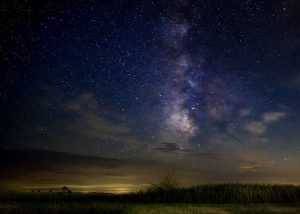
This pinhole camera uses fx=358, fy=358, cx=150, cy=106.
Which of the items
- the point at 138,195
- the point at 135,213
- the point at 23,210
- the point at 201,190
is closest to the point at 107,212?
the point at 135,213

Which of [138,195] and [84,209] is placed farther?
[138,195]

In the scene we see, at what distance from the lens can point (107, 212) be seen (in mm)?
28547

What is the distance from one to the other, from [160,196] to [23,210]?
25278mm

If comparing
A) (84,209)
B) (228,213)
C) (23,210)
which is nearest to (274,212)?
(228,213)

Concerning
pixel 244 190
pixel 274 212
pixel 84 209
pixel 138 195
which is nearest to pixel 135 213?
pixel 84 209

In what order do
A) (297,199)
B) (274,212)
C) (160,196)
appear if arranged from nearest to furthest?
(274,212), (297,199), (160,196)

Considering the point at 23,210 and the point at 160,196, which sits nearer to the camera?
the point at 23,210

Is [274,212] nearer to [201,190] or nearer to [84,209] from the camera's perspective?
[84,209]

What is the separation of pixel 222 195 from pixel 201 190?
348 cm

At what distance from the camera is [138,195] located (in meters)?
49.3

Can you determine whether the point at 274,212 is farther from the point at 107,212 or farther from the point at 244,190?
the point at 244,190

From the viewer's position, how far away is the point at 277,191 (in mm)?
49312

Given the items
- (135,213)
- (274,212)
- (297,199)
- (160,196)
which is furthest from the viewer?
(160,196)

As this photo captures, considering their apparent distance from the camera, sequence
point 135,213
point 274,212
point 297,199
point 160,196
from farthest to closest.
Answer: point 160,196
point 297,199
point 274,212
point 135,213
